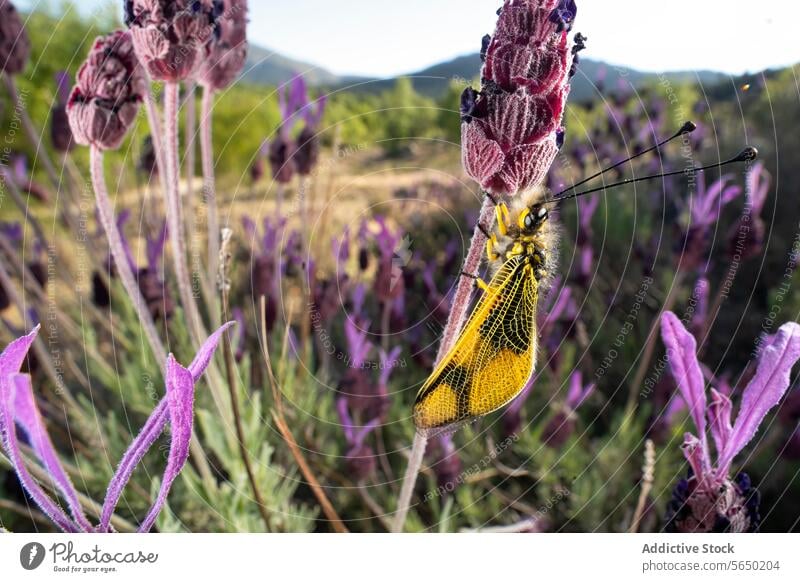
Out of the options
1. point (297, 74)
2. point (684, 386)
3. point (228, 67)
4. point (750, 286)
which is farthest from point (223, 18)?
point (750, 286)

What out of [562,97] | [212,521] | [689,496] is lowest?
[212,521]

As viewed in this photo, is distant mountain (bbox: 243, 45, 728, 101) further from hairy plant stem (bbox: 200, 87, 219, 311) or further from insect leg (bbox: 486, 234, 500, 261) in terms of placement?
insect leg (bbox: 486, 234, 500, 261)

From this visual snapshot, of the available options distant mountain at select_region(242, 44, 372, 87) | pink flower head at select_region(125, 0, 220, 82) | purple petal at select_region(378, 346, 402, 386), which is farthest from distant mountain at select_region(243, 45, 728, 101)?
purple petal at select_region(378, 346, 402, 386)

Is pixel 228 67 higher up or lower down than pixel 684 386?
higher up

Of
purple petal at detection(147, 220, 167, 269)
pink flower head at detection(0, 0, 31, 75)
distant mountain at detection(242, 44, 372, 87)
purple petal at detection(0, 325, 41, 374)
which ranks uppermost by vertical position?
pink flower head at detection(0, 0, 31, 75)

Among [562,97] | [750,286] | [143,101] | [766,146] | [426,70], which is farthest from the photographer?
[766,146]

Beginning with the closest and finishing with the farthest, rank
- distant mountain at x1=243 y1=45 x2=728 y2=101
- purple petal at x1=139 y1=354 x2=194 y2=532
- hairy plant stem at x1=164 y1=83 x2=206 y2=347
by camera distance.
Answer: purple petal at x1=139 y1=354 x2=194 y2=532 < hairy plant stem at x1=164 y1=83 x2=206 y2=347 < distant mountain at x1=243 y1=45 x2=728 y2=101

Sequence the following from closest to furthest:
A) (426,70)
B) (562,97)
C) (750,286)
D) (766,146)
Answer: (562,97)
(426,70)
(750,286)
(766,146)
